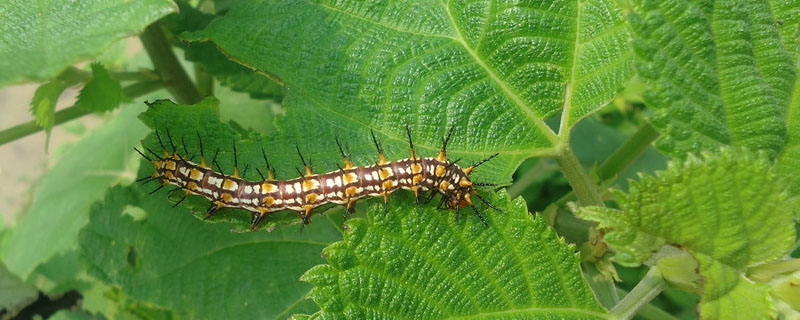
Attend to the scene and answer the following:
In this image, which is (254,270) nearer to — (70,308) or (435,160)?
(435,160)

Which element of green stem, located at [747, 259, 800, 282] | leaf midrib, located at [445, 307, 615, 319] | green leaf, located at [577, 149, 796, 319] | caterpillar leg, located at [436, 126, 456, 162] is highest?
caterpillar leg, located at [436, 126, 456, 162]

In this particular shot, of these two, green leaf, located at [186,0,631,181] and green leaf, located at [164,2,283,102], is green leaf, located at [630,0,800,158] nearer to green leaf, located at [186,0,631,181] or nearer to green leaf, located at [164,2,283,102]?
green leaf, located at [186,0,631,181]

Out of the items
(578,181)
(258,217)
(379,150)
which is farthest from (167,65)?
(578,181)

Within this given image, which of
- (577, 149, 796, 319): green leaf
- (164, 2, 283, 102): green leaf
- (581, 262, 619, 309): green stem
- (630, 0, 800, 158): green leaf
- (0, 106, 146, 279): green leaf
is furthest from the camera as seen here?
(0, 106, 146, 279): green leaf

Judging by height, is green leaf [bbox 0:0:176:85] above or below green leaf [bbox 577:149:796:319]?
above

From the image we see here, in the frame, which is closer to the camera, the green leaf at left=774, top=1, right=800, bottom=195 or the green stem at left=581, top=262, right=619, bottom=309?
the green leaf at left=774, top=1, right=800, bottom=195

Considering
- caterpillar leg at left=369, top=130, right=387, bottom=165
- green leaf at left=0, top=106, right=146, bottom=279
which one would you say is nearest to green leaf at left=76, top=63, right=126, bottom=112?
caterpillar leg at left=369, top=130, right=387, bottom=165

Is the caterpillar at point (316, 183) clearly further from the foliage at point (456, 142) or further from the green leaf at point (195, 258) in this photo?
the green leaf at point (195, 258)

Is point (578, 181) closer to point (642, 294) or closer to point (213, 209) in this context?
point (642, 294)

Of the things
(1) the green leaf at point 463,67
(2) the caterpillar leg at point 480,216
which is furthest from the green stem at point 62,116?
(2) the caterpillar leg at point 480,216
